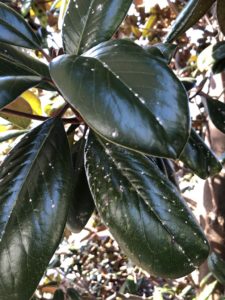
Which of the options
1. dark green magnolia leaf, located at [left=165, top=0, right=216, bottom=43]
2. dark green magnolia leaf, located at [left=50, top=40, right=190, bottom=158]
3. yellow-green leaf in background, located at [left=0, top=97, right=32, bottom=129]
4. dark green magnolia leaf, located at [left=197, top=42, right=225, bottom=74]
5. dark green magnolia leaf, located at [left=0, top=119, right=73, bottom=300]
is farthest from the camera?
dark green magnolia leaf, located at [left=197, top=42, right=225, bottom=74]

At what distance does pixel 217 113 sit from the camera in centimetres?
99

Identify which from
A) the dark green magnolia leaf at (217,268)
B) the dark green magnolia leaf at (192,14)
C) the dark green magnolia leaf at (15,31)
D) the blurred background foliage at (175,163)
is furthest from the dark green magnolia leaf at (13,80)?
the dark green magnolia leaf at (217,268)

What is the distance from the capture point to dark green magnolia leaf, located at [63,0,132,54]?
57 cm

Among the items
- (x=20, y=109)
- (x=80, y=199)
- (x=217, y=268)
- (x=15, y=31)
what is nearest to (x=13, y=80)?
(x=15, y=31)

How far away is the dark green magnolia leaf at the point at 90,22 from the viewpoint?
57 cm

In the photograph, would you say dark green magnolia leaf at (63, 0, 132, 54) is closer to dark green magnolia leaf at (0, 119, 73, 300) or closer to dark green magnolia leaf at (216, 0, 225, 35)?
dark green magnolia leaf at (0, 119, 73, 300)

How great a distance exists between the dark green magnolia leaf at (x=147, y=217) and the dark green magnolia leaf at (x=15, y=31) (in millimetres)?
204

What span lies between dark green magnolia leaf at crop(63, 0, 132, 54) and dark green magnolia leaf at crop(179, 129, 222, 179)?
0.25 m

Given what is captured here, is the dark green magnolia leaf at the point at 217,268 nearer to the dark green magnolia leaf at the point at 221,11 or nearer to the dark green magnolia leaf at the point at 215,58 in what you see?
the dark green magnolia leaf at the point at 215,58

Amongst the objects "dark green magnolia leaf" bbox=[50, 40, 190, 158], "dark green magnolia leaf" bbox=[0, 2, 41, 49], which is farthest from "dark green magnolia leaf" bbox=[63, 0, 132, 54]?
"dark green magnolia leaf" bbox=[50, 40, 190, 158]

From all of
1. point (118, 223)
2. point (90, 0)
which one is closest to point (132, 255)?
point (118, 223)

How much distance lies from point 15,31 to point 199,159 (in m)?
0.37

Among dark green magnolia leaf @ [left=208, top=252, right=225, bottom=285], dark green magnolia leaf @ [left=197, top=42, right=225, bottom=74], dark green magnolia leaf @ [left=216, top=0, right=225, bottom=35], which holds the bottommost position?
dark green magnolia leaf @ [left=208, top=252, right=225, bottom=285]

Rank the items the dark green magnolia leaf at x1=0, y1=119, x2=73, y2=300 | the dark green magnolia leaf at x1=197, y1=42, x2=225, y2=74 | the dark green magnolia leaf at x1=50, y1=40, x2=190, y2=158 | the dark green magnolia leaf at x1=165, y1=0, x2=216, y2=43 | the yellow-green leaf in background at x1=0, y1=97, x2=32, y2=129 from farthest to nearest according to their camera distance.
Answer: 1. the dark green magnolia leaf at x1=197, y1=42, x2=225, y2=74
2. the yellow-green leaf in background at x1=0, y1=97, x2=32, y2=129
3. the dark green magnolia leaf at x1=165, y1=0, x2=216, y2=43
4. the dark green magnolia leaf at x1=0, y1=119, x2=73, y2=300
5. the dark green magnolia leaf at x1=50, y1=40, x2=190, y2=158
